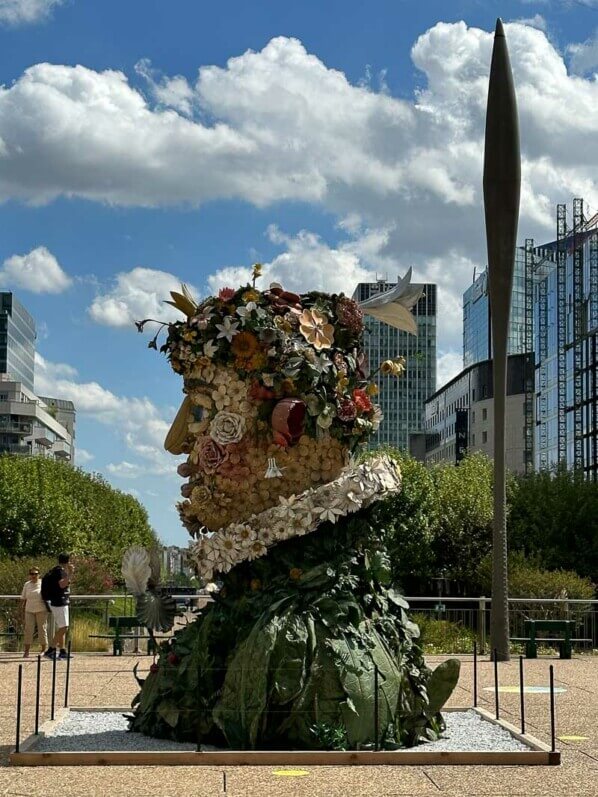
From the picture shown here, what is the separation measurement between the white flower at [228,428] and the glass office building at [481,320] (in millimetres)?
134170

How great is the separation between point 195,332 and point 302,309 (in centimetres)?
95

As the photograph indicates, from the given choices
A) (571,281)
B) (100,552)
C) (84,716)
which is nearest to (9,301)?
(571,281)

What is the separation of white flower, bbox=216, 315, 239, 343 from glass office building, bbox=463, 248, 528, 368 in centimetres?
13396

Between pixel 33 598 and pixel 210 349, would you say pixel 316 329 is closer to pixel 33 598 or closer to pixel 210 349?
pixel 210 349

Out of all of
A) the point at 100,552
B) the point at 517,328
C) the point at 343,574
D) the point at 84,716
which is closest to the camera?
the point at 343,574

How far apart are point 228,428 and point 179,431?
26.7 inches

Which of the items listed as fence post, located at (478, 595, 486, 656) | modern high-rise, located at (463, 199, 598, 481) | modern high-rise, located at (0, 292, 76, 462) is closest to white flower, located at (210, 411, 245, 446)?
fence post, located at (478, 595, 486, 656)

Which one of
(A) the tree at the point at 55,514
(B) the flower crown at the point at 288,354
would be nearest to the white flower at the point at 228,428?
(B) the flower crown at the point at 288,354

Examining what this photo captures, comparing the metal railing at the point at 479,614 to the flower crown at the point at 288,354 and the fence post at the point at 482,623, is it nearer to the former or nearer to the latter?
the fence post at the point at 482,623

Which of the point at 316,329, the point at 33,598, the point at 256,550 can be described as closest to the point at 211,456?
the point at 256,550

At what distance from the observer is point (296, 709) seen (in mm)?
9359

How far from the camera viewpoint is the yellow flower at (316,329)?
1052 cm

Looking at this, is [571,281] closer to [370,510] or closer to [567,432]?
[567,432]

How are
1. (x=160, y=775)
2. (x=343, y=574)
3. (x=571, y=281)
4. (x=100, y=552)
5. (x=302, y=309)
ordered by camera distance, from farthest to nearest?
(x=571, y=281) → (x=100, y=552) → (x=302, y=309) → (x=343, y=574) → (x=160, y=775)
